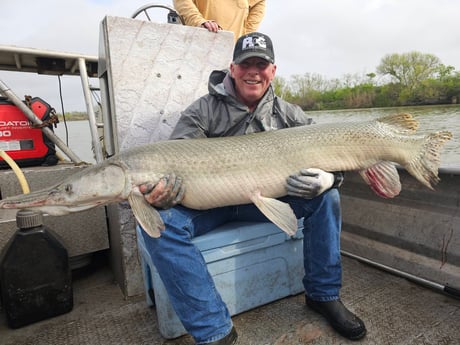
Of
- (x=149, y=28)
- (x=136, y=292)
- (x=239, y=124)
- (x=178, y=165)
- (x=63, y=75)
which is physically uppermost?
(x=149, y=28)

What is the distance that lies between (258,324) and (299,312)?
330 millimetres

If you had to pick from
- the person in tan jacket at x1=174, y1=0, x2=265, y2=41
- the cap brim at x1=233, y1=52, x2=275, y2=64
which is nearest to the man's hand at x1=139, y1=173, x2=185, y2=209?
the cap brim at x1=233, y1=52, x2=275, y2=64

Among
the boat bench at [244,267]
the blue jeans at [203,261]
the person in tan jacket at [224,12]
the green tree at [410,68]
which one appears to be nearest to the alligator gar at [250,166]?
the blue jeans at [203,261]

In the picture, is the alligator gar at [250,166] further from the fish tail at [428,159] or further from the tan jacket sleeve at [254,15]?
the tan jacket sleeve at [254,15]

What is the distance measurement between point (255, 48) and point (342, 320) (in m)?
2.00

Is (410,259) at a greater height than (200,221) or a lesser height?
lesser

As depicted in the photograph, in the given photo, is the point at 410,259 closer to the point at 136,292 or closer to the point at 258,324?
the point at 258,324

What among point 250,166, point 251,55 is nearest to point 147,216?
point 250,166

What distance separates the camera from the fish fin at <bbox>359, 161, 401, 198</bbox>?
A: 2357mm

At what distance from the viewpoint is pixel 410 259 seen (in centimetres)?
280

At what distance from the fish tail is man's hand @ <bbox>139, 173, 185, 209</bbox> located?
1.70 meters

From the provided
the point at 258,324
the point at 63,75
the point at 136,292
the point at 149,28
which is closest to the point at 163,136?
the point at 149,28

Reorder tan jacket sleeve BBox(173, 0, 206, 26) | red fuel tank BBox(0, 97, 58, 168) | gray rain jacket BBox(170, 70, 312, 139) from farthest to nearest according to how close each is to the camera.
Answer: tan jacket sleeve BBox(173, 0, 206, 26) → red fuel tank BBox(0, 97, 58, 168) → gray rain jacket BBox(170, 70, 312, 139)

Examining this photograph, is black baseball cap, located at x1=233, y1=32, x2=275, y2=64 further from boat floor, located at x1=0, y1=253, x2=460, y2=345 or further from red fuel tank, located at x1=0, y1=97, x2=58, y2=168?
red fuel tank, located at x1=0, y1=97, x2=58, y2=168
